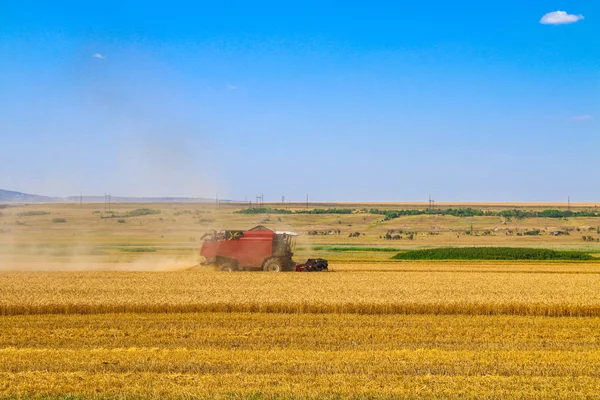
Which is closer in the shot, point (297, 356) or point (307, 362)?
point (307, 362)

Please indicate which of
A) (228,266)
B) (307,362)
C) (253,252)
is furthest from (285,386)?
(228,266)

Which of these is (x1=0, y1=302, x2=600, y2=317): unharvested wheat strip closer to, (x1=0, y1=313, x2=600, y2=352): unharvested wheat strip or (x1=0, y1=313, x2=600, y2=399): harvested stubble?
(x1=0, y1=313, x2=600, y2=352): unharvested wheat strip

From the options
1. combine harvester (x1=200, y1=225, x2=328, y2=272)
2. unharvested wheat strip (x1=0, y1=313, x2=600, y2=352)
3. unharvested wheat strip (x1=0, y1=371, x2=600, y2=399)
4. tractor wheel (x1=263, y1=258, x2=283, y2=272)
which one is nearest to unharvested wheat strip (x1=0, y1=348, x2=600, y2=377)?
unharvested wheat strip (x1=0, y1=371, x2=600, y2=399)

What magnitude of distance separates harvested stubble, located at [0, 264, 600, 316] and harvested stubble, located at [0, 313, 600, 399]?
0.88 m

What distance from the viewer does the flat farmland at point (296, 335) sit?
12.2 m

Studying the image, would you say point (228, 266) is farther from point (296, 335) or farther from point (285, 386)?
point (285, 386)

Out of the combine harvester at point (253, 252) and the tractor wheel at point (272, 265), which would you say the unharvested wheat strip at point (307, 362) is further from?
the combine harvester at point (253, 252)

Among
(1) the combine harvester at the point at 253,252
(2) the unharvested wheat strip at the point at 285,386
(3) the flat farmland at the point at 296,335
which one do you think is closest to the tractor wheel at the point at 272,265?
(1) the combine harvester at the point at 253,252

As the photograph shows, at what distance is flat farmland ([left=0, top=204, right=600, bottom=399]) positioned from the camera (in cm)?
1223

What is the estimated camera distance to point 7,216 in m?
109

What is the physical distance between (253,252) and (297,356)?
61.0 ft

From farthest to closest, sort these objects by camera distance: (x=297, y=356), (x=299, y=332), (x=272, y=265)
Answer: (x=272, y=265) < (x=299, y=332) < (x=297, y=356)

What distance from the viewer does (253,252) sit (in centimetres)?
3306

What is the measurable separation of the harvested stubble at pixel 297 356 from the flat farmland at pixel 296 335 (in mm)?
39
